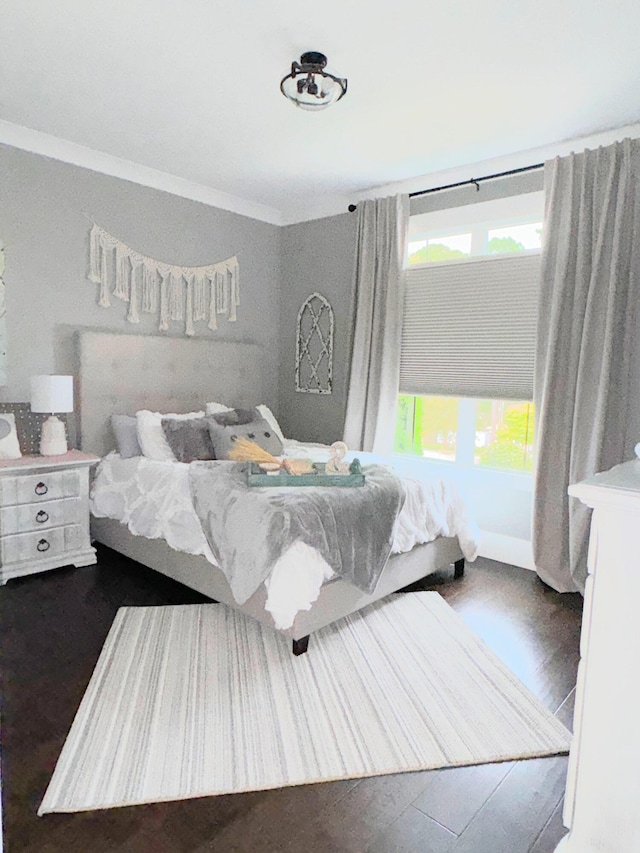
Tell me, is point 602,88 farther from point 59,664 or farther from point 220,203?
point 59,664

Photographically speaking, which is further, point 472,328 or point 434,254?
point 434,254

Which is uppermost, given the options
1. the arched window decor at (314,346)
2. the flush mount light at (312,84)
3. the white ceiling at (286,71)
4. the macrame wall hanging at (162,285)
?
the white ceiling at (286,71)

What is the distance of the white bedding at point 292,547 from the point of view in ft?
7.27

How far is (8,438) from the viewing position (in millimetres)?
3117

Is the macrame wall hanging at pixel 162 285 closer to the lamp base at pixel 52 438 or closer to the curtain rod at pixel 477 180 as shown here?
the lamp base at pixel 52 438

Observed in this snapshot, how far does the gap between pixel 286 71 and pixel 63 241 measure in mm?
1831

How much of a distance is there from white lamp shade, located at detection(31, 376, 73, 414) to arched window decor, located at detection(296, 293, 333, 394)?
2.06 metres

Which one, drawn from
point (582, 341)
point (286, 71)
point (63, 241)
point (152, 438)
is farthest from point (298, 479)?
point (63, 241)

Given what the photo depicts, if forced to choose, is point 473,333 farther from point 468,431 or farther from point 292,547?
point 292,547

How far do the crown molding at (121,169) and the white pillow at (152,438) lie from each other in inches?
64.5

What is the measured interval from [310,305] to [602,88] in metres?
2.56

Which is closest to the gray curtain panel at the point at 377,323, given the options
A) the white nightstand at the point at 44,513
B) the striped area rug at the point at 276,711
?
the striped area rug at the point at 276,711

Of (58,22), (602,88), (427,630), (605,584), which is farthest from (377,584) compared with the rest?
(58,22)

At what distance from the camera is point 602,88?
2.58 meters
